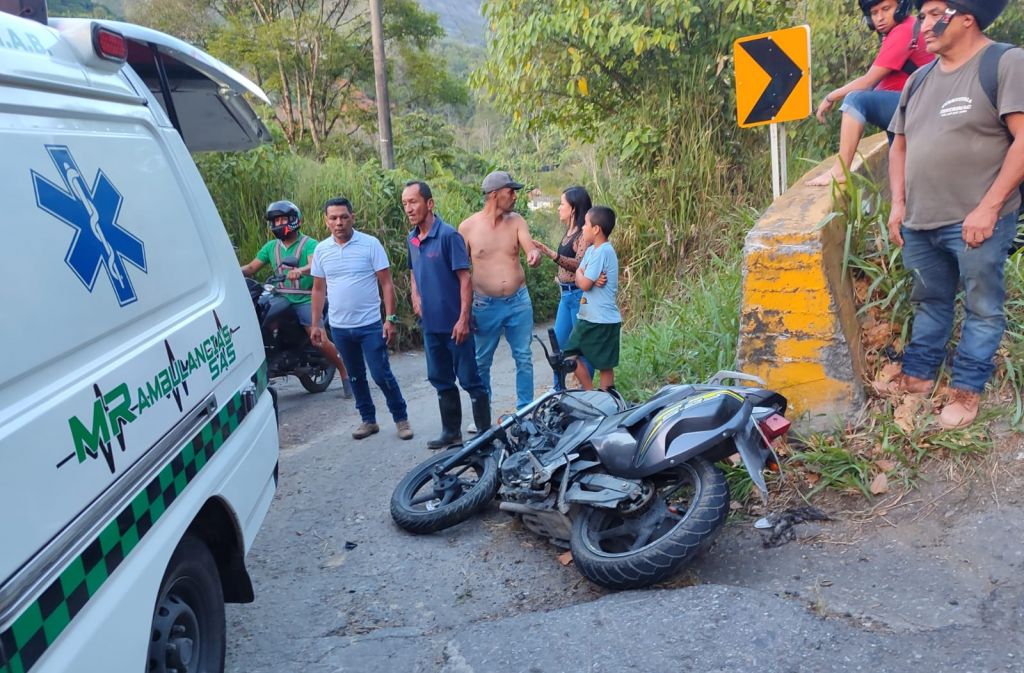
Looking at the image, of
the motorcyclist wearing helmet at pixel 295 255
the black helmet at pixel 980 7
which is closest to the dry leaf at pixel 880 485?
the black helmet at pixel 980 7

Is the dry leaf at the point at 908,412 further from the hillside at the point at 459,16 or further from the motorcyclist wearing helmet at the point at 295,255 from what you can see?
the hillside at the point at 459,16

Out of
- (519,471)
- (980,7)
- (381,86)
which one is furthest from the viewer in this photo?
(381,86)

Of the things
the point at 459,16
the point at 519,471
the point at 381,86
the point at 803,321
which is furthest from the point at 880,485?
the point at 459,16

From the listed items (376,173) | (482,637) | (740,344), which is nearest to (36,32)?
(482,637)

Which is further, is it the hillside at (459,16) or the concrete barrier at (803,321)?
the hillside at (459,16)

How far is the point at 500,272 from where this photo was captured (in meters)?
5.52

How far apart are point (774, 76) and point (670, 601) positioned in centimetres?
345

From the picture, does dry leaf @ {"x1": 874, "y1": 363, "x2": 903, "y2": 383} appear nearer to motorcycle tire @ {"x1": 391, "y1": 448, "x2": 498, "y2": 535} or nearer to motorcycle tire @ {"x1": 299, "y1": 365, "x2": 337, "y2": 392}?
motorcycle tire @ {"x1": 391, "y1": 448, "x2": 498, "y2": 535}

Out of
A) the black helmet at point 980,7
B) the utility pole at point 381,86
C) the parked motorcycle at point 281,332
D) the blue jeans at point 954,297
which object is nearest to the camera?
the black helmet at point 980,7

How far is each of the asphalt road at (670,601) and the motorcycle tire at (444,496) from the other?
12 cm

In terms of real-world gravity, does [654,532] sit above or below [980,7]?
below

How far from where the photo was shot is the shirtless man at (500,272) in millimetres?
5508

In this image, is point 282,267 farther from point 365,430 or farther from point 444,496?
point 444,496

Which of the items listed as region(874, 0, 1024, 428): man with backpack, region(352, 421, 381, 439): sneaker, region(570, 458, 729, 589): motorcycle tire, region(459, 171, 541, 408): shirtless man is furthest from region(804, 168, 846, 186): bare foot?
region(352, 421, 381, 439): sneaker
